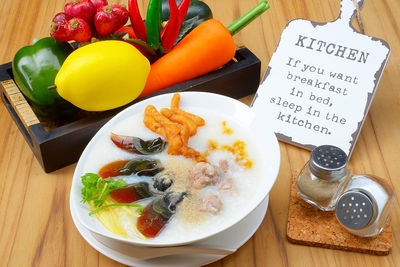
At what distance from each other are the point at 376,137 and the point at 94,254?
0.89 m

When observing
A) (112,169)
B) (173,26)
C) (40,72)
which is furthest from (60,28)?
(112,169)

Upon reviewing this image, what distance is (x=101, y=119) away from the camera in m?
1.49

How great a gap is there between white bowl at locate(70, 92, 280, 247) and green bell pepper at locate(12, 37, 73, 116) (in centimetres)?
25

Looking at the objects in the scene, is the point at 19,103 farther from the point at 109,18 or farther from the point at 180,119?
the point at 180,119

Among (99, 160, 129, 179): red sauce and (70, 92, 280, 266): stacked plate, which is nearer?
(70, 92, 280, 266): stacked plate

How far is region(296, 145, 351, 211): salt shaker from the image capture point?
4.16ft

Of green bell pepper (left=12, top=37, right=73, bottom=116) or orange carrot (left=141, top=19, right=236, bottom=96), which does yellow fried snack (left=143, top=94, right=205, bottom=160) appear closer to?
orange carrot (left=141, top=19, right=236, bottom=96)

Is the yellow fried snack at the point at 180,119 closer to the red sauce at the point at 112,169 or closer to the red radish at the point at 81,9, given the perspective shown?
the red sauce at the point at 112,169

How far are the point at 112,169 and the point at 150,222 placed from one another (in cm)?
20

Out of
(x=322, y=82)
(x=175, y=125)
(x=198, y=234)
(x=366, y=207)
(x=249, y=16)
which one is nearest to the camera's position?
(x=198, y=234)

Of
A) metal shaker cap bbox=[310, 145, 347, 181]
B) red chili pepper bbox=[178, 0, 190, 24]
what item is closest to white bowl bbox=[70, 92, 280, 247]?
metal shaker cap bbox=[310, 145, 347, 181]

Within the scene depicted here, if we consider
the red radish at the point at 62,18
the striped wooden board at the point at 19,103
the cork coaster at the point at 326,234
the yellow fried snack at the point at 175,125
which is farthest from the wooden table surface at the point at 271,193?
the red radish at the point at 62,18

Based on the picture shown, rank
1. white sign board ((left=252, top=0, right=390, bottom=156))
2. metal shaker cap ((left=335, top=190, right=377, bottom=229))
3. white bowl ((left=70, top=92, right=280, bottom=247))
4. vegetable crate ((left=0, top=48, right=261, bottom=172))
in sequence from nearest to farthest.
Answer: white bowl ((left=70, top=92, right=280, bottom=247)) → metal shaker cap ((left=335, top=190, right=377, bottom=229)) → vegetable crate ((left=0, top=48, right=261, bottom=172)) → white sign board ((left=252, top=0, right=390, bottom=156))

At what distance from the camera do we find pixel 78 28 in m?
1.49
